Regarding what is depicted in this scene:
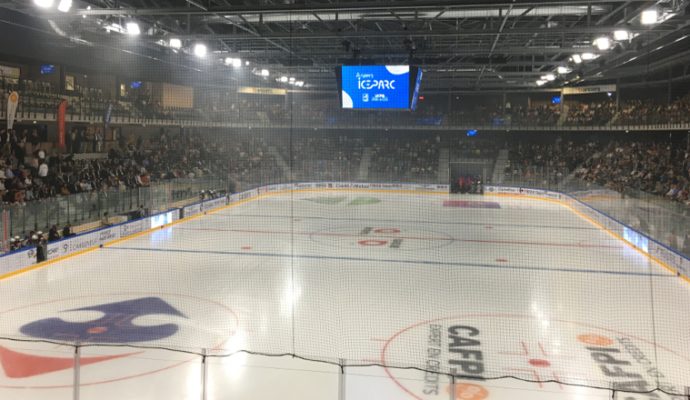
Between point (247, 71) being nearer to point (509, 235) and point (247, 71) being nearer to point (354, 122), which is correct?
point (354, 122)

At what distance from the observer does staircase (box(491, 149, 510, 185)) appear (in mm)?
23031

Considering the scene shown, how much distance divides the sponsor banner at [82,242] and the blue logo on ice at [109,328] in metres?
3.31

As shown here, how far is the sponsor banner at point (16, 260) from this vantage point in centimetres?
880

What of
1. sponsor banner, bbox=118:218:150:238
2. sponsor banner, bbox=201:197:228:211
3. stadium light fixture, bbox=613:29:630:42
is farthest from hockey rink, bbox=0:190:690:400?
stadium light fixture, bbox=613:29:630:42

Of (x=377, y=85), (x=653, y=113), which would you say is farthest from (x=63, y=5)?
(x=653, y=113)

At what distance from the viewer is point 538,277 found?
30.8ft

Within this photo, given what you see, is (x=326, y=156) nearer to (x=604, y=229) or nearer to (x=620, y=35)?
(x=604, y=229)

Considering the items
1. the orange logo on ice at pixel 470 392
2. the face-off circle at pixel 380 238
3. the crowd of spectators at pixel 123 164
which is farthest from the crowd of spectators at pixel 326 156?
the orange logo on ice at pixel 470 392

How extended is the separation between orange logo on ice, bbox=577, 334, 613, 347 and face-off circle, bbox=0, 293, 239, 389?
398 centimetres

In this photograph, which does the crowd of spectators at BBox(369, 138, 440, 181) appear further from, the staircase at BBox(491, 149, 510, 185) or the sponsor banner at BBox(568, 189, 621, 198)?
the sponsor banner at BBox(568, 189, 621, 198)

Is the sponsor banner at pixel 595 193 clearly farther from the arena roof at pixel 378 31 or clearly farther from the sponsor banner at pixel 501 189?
the sponsor banner at pixel 501 189

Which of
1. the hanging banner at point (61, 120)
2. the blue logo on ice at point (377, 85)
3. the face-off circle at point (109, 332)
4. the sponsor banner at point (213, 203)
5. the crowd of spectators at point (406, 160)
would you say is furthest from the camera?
the crowd of spectators at point (406, 160)

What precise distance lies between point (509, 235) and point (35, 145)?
11956 millimetres

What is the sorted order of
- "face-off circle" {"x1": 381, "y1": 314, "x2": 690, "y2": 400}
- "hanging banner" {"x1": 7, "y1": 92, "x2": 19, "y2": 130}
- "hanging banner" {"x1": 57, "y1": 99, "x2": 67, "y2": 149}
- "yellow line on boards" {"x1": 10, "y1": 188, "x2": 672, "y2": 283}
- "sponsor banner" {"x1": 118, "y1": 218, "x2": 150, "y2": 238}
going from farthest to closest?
"hanging banner" {"x1": 57, "y1": 99, "x2": 67, "y2": 149} → "sponsor banner" {"x1": 118, "y1": 218, "x2": 150, "y2": 238} → "hanging banner" {"x1": 7, "y1": 92, "x2": 19, "y2": 130} → "yellow line on boards" {"x1": 10, "y1": 188, "x2": 672, "y2": 283} → "face-off circle" {"x1": 381, "y1": 314, "x2": 690, "y2": 400}
